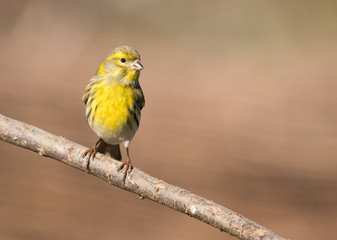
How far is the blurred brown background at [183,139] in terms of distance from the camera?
9555 mm

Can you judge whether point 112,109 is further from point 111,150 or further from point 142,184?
point 142,184

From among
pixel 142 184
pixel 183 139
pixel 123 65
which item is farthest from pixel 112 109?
pixel 183 139

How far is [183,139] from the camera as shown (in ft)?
34.8

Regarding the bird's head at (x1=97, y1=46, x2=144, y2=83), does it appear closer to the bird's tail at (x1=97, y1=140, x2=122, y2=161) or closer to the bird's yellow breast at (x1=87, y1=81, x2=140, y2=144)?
the bird's yellow breast at (x1=87, y1=81, x2=140, y2=144)

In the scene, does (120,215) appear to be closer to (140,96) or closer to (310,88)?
(140,96)

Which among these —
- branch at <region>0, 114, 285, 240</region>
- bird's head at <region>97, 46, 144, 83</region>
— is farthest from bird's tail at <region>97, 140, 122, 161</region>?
branch at <region>0, 114, 285, 240</region>

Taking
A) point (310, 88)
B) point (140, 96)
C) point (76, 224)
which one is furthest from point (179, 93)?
point (140, 96)

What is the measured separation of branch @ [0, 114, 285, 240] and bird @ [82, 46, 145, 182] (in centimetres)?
69

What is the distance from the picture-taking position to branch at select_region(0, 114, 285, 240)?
12.6ft

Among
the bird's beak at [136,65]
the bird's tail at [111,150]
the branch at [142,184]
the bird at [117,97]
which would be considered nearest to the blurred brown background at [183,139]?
the bird's tail at [111,150]

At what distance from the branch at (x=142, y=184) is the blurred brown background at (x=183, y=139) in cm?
519

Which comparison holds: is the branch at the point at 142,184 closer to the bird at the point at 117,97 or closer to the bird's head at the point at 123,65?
the bird at the point at 117,97

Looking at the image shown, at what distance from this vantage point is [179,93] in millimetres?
12531

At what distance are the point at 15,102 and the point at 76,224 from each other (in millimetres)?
2658
